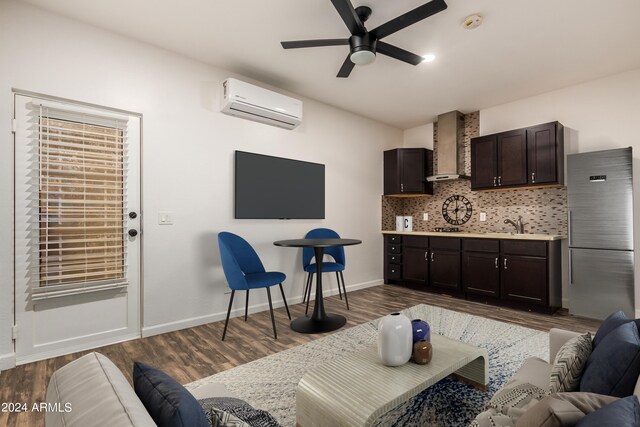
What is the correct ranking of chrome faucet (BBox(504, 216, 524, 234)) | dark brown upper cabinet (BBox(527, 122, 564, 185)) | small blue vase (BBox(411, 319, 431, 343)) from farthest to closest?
chrome faucet (BBox(504, 216, 524, 234)), dark brown upper cabinet (BBox(527, 122, 564, 185)), small blue vase (BBox(411, 319, 431, 343))

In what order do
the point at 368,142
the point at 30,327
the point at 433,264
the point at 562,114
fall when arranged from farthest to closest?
1. the point at 368,142
2. the point at 433,264
3. the point at 562,114
4. the point at 30,327

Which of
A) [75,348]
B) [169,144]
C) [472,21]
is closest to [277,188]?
[169,144]

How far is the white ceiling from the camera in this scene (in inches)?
99.9

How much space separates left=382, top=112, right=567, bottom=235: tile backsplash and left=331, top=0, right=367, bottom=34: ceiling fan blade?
3269mm

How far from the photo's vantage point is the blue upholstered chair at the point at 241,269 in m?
2.93

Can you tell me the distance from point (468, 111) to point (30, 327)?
579 cm

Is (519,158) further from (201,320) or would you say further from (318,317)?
(201,320)

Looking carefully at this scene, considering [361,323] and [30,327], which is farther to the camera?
[361,323]

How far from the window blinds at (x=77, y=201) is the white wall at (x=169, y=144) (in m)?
0.16

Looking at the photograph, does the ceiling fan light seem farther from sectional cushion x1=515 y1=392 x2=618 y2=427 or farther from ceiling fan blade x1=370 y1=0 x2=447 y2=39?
sectional cushion x1=515 y1=392 x2=618 y2=427

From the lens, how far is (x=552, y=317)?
3.63 meters

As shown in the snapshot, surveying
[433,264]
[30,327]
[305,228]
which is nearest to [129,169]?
[30,327]

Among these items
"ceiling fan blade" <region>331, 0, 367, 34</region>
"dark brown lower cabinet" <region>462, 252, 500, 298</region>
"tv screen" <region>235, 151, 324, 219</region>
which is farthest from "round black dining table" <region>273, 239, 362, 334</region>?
"dark brown lower cabinet" <region>462, 252, 500, 298</region>

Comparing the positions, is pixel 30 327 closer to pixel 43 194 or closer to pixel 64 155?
pixel 43 194
